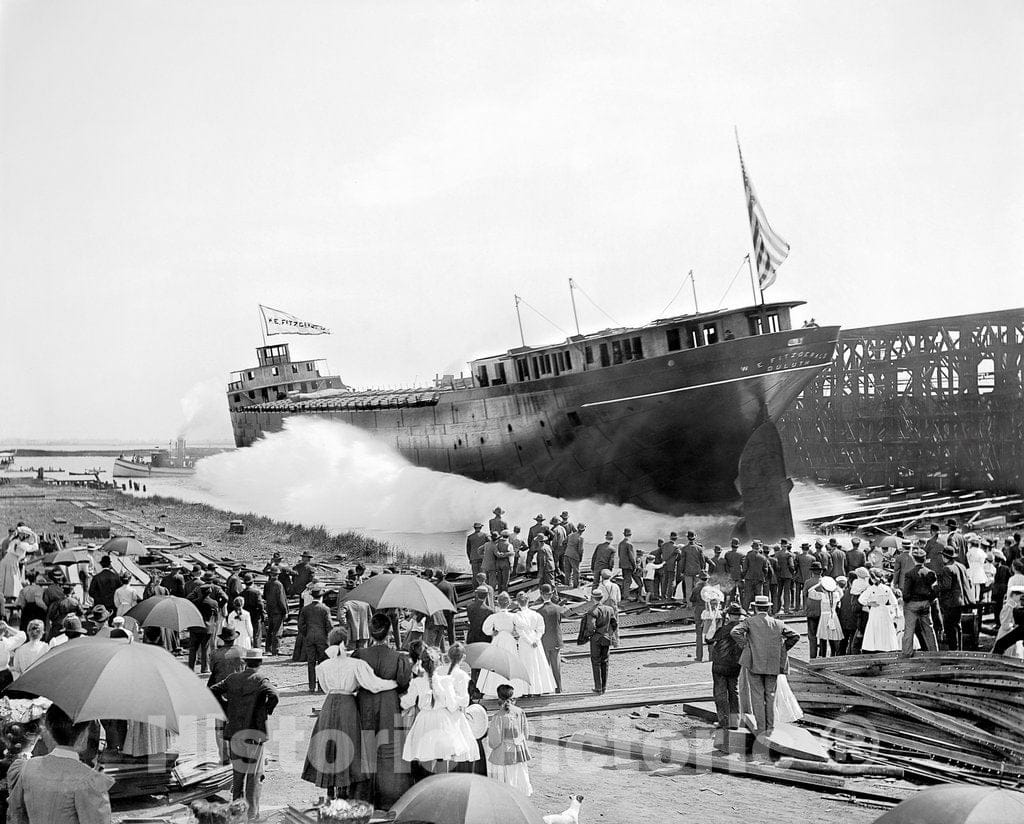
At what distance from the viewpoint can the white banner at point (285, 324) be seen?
32594mm

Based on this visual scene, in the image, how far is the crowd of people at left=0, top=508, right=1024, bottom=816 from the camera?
307 inches

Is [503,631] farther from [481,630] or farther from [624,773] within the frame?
[624,773]

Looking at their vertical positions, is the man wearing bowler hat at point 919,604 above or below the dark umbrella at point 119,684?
below

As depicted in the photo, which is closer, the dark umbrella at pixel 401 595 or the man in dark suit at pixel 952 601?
the dark umbrella at pixel 401 595

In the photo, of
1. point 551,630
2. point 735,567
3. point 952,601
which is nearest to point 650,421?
point 735,567

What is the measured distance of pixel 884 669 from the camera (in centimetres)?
1231

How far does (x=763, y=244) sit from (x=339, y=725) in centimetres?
2326

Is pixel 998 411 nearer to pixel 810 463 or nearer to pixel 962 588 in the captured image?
pixel 810 463

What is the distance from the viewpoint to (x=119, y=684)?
247 inches

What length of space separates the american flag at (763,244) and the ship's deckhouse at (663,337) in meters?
1.35

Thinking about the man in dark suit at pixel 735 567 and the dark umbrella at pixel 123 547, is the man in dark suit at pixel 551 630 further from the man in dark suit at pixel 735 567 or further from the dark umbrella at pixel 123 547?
the dark umbrella at pixel 123 547

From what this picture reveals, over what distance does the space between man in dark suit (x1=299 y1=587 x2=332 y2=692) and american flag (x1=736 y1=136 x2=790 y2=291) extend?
19.2 meters

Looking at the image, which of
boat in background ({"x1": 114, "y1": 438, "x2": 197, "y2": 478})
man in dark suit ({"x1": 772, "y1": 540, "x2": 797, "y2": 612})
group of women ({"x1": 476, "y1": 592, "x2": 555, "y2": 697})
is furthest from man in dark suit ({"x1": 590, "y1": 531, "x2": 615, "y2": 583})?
boat in background ({"x1": 114, "y1": 438, "x2": 197, "y2": 478})

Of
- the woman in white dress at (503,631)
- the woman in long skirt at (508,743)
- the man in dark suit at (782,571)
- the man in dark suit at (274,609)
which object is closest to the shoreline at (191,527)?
the man in dark suit at (274,609)
